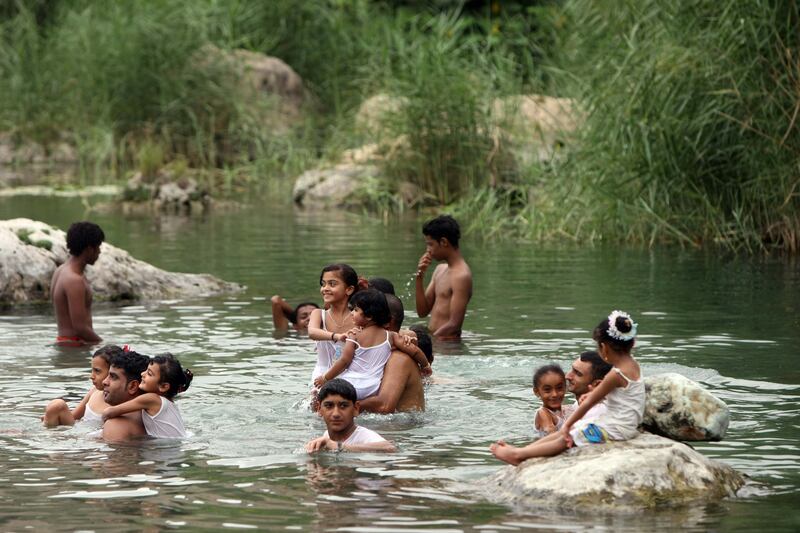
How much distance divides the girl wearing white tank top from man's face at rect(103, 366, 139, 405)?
45.7 inches

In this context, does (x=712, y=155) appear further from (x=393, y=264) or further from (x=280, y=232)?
(x=280, y=232)

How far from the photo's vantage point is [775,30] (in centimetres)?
1562

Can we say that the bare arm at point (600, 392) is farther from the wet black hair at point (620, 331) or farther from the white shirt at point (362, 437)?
the white shirt at point (362, 437)

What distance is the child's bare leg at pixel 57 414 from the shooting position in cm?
873

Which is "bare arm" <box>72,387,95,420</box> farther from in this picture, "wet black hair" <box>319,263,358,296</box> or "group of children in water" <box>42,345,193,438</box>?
"wet black hair" <box>319,263,358,296</box>

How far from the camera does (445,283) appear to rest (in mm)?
12023

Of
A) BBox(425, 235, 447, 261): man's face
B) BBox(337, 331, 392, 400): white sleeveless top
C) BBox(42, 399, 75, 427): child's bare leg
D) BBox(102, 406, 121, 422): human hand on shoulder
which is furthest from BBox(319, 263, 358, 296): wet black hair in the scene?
BBox(425, 235, 447, 261): man's face

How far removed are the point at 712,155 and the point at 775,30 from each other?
1756mm

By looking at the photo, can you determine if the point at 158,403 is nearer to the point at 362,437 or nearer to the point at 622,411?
the point at 362,437

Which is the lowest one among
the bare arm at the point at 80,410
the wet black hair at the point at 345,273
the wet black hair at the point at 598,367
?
the bare arm at the point at 80,410

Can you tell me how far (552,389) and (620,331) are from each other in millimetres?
1450

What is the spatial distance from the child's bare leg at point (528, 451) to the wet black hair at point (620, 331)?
0.53m

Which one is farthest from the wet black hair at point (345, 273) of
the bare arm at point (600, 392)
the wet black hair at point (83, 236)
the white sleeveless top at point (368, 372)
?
the wet black hair at point (83, 236)

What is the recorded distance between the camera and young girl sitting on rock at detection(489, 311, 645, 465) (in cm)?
715
